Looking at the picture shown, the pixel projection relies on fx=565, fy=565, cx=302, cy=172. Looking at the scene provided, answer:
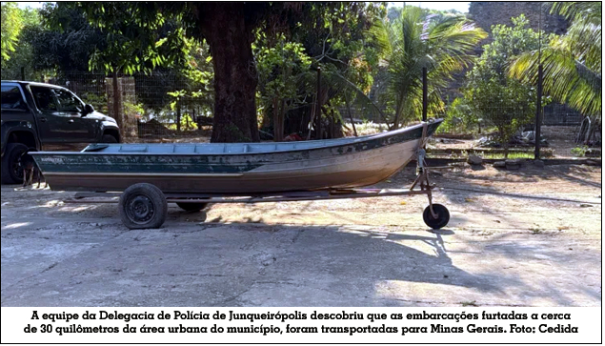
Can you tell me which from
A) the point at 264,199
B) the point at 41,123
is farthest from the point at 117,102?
the point at 264,199

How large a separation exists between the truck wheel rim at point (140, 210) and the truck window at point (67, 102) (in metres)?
5.60

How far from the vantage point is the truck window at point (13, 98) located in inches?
401

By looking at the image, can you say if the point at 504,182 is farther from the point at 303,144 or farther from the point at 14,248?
the point at 14,248

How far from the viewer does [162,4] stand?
10422mm

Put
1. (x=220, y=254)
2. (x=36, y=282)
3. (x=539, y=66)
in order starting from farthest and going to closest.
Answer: (x=539, y=66)
(x=220, y=254)
(x=36, y=282)

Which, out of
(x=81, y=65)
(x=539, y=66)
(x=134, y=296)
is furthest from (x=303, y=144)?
(x=81, y=65)

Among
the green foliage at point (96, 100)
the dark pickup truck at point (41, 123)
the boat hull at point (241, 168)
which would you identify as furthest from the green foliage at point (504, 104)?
the green foliage at point (96, 100)

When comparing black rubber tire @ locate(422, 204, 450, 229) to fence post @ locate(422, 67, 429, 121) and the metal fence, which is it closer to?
fence post @ locate(422, 67, 429, 121)

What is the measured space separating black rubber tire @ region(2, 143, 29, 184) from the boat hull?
3.07m

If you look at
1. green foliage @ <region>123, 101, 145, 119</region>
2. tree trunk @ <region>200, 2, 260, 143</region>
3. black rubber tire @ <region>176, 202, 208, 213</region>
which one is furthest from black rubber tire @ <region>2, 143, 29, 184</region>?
green foliage @ <region>123, 101, 145, 119</region>

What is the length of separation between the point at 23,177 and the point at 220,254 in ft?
21.1

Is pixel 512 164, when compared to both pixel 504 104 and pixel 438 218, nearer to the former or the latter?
pixel 504 104

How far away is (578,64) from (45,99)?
11433 millimetres

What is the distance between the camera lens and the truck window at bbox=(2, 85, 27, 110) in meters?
10.2
